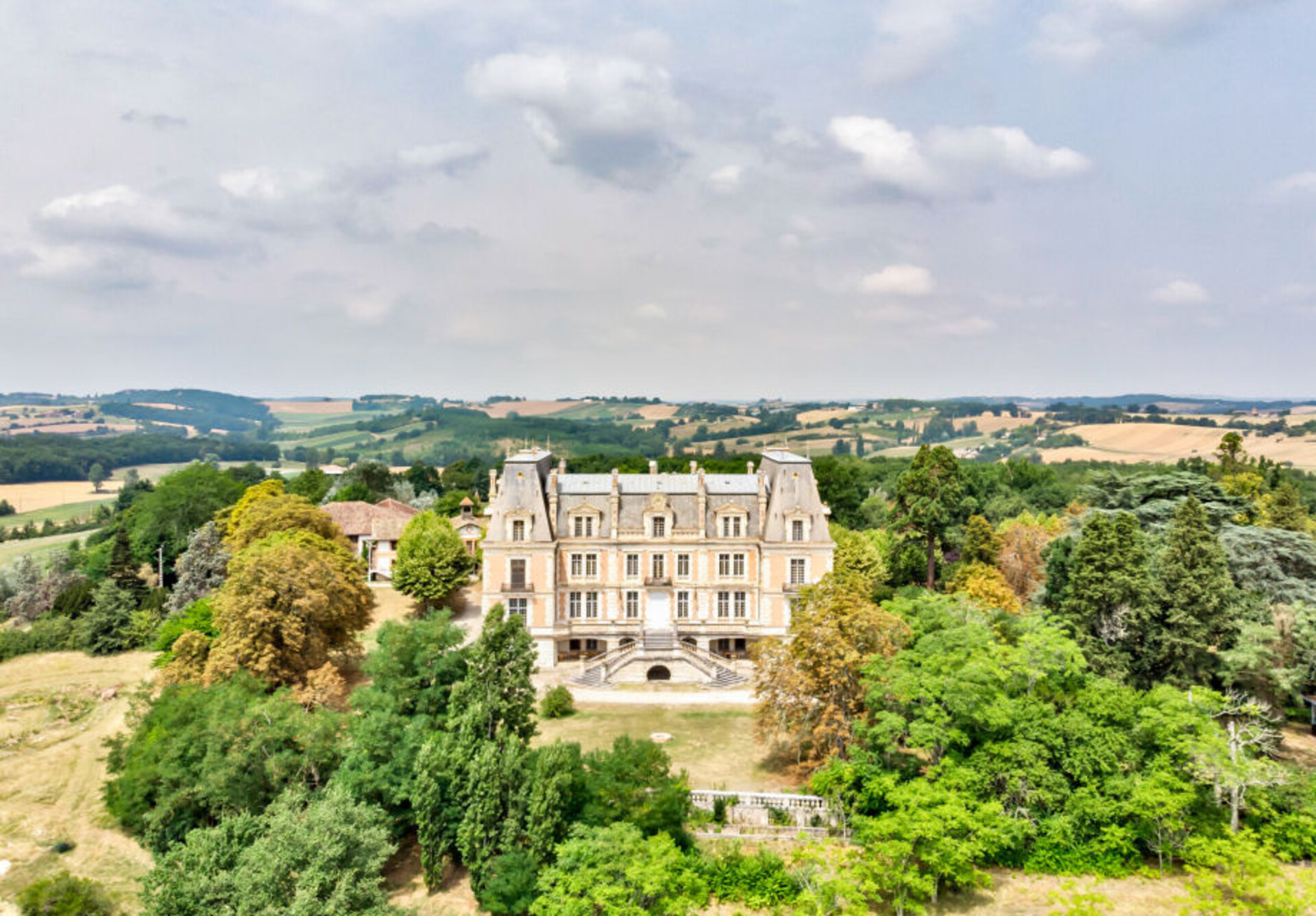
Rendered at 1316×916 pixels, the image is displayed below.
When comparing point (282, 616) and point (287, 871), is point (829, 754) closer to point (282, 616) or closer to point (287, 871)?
point (287, 871)

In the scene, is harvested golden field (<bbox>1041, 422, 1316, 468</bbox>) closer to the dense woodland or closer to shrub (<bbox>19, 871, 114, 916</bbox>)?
the dense woodland

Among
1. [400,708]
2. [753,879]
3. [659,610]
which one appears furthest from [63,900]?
[659,610]

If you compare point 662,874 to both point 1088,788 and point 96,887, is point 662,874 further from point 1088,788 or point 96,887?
point 96,887

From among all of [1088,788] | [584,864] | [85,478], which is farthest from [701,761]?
[85,478]

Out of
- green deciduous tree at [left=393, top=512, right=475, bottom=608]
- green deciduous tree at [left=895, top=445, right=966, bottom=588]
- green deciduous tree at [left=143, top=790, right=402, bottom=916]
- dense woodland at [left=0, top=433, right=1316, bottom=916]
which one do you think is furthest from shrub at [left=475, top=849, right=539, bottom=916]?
green deciduous tree at [left=895, top=445, right=966, bottom=588]

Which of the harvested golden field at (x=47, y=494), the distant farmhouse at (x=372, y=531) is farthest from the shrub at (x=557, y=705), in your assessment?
the harvested golden field at (x=47, y=494)

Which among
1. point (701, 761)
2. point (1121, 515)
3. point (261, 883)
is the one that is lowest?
point (701, 761)

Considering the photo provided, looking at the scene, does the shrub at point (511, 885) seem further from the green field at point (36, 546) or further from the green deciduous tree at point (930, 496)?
the green field at point (36, 546)
